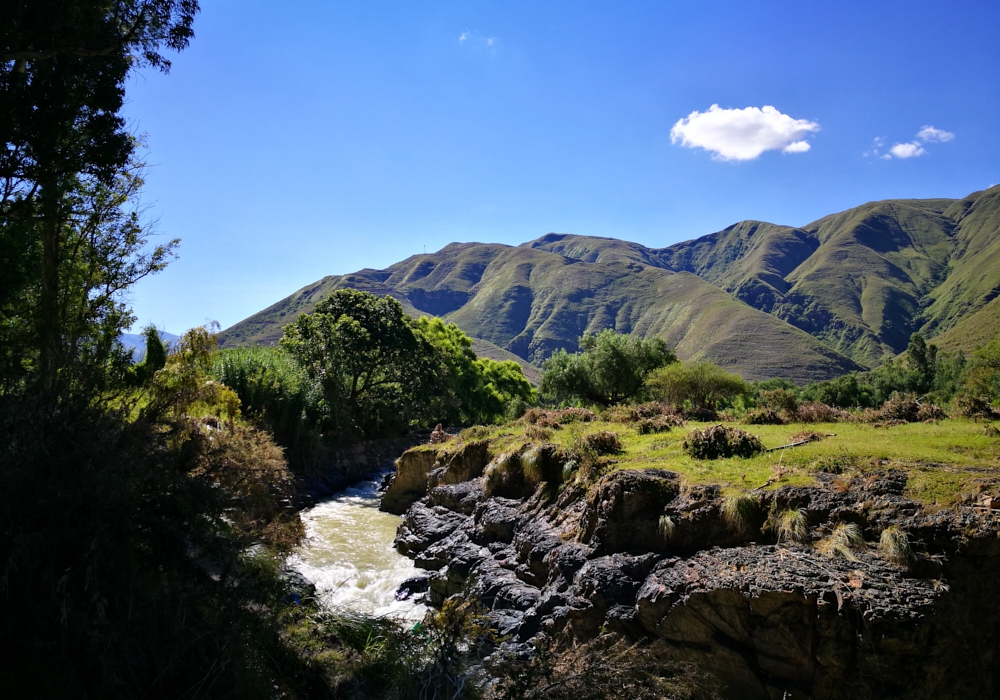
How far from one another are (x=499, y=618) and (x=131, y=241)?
1070 centimetres

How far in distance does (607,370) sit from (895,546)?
1007 inches

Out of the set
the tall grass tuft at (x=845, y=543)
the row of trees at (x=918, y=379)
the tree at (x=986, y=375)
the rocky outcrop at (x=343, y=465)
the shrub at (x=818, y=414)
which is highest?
the shrub at (x=818, y=414)

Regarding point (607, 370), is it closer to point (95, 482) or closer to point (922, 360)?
point (95, 482)

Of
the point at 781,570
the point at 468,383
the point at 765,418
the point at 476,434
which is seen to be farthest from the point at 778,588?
the point at 468,383

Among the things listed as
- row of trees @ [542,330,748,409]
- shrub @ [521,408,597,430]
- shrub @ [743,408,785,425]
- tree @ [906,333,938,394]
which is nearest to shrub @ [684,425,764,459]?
shrub @ [743,408,785,425]

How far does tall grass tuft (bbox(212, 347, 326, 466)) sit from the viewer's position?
23.4 metres

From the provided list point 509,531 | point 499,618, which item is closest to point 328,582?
point 509,531

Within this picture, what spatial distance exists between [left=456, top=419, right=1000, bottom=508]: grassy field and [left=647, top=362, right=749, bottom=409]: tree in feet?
60.3

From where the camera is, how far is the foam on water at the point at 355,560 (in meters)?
12.2

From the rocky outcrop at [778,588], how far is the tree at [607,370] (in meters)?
21.6

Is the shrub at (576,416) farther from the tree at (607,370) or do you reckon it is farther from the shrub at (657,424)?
the tree at (607,370)

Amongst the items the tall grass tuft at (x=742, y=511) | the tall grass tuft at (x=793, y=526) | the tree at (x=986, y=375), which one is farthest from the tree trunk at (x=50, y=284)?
the tree at (x=986, y=375)

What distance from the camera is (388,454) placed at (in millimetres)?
33469

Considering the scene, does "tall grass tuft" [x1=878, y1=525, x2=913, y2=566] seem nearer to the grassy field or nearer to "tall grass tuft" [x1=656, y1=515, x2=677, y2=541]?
the grassy field
